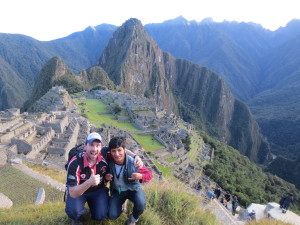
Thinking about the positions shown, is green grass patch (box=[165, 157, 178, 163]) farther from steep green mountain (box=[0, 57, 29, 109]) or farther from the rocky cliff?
steep green mountain (box=[0, 57, 29, 109])

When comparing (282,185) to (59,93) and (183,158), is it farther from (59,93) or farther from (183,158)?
(59,93)

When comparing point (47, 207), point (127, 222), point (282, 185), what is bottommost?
point (282, 185)

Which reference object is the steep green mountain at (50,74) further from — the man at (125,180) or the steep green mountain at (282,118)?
the steep green mountain at (282,118)

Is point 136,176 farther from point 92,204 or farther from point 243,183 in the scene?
point 243,183

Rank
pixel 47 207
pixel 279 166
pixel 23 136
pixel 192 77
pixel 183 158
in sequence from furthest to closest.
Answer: pixel 192 77, pixel 279 166, pixel 183 158, pixel 23 136, pixel 47 207

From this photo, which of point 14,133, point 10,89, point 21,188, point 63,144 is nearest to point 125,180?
point 21,188

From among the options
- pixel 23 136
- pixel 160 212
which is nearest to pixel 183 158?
pixel 23 136

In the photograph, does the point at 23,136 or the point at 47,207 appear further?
the point at 23,136
